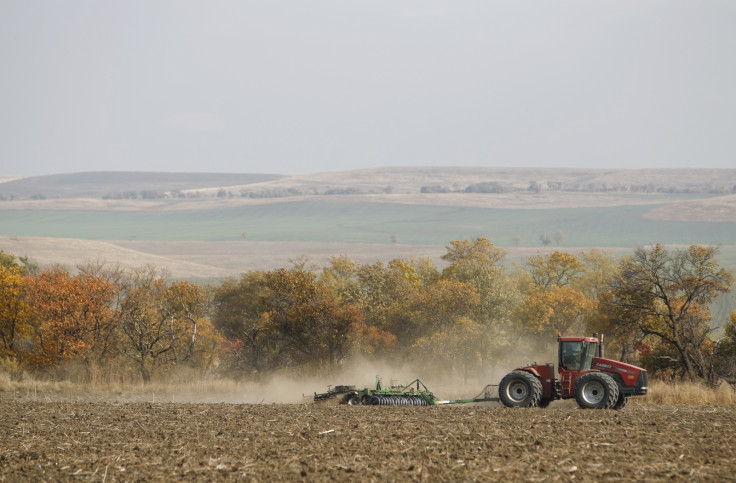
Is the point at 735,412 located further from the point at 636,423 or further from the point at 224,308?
the point at 224,308

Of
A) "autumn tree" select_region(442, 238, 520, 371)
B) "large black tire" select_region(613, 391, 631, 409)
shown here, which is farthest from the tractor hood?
"autumn tree" select_region(442, 238, 520, 371)

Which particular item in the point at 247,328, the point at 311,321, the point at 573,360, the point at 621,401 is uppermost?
the point at 573,360

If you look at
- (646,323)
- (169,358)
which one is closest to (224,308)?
(169,358)

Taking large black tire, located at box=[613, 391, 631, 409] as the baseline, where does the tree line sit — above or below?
below

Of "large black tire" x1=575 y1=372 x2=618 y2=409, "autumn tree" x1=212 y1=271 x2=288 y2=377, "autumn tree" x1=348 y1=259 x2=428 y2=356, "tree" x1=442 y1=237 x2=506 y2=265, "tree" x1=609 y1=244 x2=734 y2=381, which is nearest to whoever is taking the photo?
"large black tire" x1=575 y1=372 x2=618 y2=409

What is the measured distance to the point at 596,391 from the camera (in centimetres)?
2631

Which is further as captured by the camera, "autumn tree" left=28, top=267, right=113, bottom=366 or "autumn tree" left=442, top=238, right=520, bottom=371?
"autumn tree" left=442, top=238, right=520, bottom=371

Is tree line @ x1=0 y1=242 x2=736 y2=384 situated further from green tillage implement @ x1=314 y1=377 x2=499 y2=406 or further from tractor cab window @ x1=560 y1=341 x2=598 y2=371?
tractor cab window @ x1=560 y1=341 x2=598 y2=371

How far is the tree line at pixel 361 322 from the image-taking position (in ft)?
147

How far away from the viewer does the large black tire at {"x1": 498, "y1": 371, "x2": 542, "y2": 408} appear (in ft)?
87.7

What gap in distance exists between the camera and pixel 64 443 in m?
19.4

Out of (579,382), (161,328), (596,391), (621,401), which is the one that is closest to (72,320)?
(161,328)

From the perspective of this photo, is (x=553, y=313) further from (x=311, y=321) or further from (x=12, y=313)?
(x=12, y=313)

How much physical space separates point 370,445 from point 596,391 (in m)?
10.7
